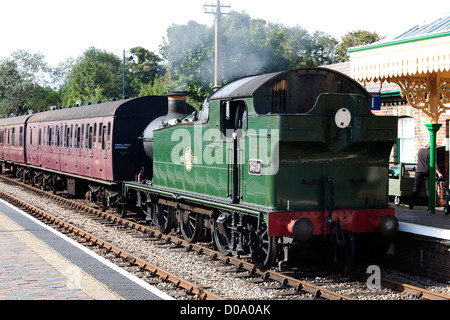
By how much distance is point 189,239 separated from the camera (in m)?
12.0

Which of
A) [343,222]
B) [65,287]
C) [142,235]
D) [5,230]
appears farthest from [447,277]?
[5,230]

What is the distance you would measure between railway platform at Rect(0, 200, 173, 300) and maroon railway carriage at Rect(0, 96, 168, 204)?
156 inches

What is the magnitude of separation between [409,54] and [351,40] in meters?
38.9

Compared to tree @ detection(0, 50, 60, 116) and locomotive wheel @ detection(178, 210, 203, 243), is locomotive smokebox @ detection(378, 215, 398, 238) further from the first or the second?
tree @ detection(0, 50, 60, 116)

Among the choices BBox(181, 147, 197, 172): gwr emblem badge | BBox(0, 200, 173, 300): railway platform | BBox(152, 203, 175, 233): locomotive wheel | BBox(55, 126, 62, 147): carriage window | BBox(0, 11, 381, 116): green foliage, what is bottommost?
BBox(0, 200, 173, 300): railway platform

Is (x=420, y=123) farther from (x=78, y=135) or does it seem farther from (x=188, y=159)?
(x=78, y=135)

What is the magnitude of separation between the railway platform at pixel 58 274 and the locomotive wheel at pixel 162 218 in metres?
2.30

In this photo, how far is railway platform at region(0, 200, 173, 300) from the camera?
7297 mm

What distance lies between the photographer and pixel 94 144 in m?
17.0

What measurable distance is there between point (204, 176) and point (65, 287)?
372cm

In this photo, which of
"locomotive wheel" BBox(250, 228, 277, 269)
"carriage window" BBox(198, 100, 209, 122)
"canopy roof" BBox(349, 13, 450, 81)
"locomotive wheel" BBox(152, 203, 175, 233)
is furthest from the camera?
"locomotive wheel" BBox(152, 203, 175, 233)

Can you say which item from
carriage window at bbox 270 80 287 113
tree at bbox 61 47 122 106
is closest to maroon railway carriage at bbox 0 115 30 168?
tree at bbox 61 47 122 106

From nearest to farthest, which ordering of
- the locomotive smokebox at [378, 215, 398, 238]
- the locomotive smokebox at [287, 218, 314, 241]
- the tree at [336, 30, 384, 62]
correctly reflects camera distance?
the locomotive smokebox at [287, 218, 314, 241], the locomotive smokebox at [378, 215, 398, 238], the tree at [336, 30, 384, 62]

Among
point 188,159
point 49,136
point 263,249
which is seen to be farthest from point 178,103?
point 49,136
